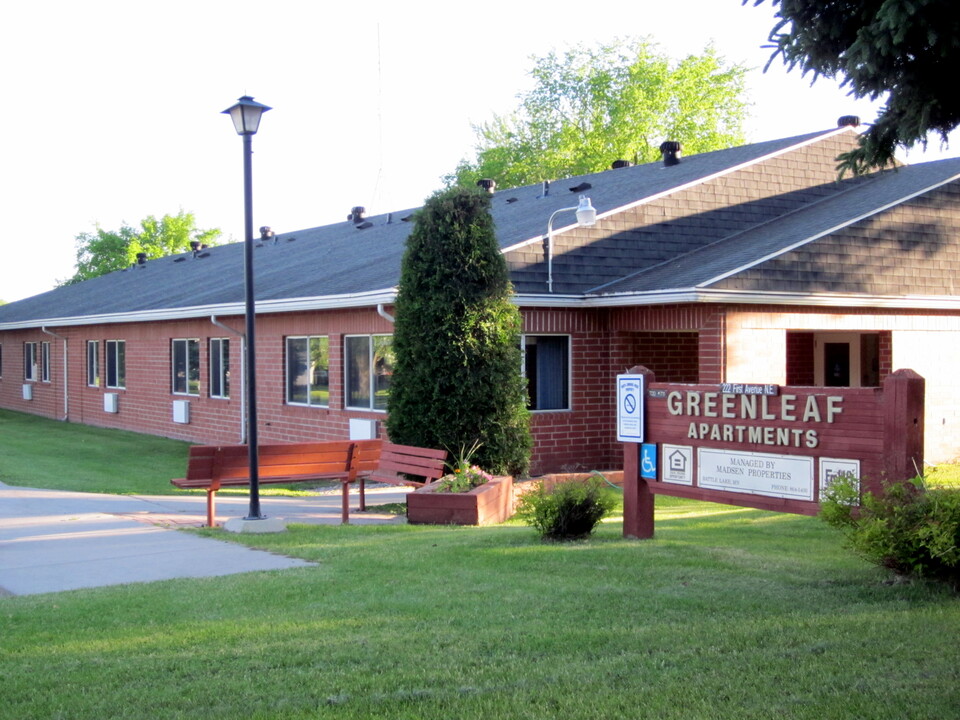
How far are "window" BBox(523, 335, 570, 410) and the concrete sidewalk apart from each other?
280 centimetres

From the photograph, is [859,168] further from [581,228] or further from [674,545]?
[581,228]

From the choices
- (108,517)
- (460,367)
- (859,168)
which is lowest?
(108,517)

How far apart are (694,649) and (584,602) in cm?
123

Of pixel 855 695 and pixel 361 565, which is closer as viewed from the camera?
pixel 855 695

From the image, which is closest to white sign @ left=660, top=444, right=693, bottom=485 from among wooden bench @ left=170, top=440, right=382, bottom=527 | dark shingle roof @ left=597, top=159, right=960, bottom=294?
wooden bench @ left=170, top=440, right=382, bottom=527

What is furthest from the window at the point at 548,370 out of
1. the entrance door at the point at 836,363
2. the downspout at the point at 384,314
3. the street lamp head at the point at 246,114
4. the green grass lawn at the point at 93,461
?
Result: the street lamp head at the point at 246,114

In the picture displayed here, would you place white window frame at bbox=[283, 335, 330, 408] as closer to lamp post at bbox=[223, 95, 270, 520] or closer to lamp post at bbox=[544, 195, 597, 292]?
lamp post at bbox=[544, 195, 597, 292]

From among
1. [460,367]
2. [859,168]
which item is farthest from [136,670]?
[460,367]

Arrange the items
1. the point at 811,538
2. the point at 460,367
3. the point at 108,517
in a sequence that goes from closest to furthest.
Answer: the point at 811,538 → the point at 108,517 → the point at 460,367

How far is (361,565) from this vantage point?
8.27m

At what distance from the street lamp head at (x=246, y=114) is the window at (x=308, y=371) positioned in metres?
7.98

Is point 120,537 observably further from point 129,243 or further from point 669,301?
point 129,243

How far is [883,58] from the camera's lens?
6.02m

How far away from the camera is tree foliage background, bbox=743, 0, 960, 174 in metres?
5.82
